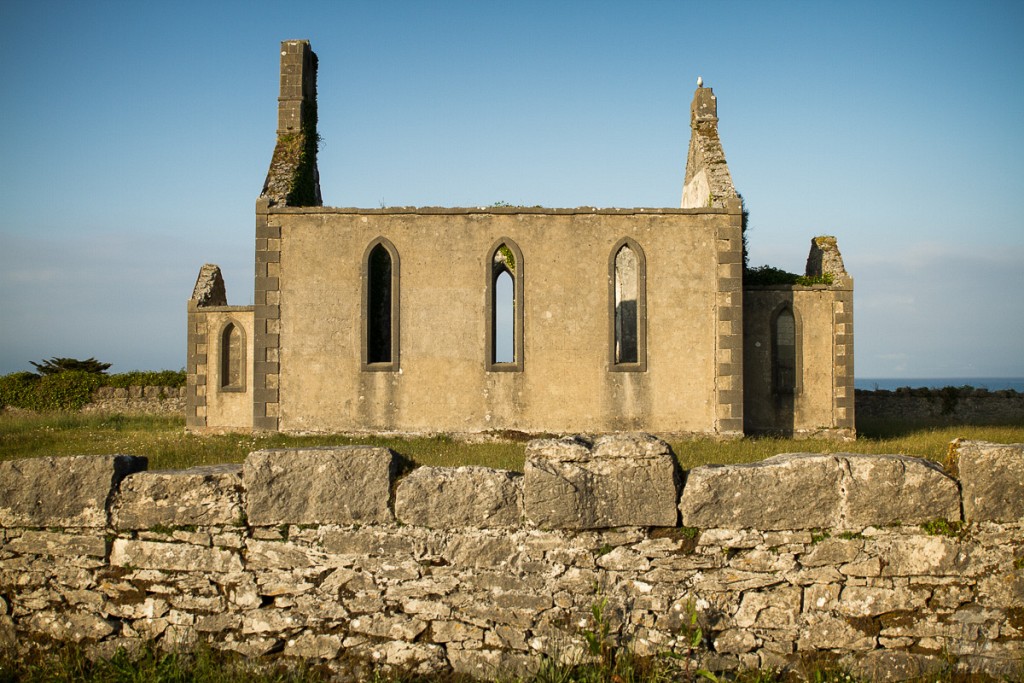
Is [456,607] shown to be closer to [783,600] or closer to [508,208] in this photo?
[783,600]

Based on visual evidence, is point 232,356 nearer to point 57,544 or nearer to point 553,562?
point 57,544

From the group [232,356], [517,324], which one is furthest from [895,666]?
[232,356]

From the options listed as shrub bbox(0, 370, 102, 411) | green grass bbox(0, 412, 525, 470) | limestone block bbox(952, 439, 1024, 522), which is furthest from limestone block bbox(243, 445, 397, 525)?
shrub bbox(0, 370, 102, 411)

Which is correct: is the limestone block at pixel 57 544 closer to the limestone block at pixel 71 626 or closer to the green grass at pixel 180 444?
the limestone block at pixel 71 626

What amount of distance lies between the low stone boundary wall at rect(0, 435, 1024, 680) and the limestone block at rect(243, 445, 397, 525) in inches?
0.5

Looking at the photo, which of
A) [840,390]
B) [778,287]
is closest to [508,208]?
[778,287]

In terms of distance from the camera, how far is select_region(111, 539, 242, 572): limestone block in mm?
4953

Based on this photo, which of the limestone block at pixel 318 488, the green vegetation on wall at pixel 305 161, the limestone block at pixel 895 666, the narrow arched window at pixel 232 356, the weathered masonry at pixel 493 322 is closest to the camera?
the limestone block at pixel 895 666

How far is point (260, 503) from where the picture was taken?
4980 mm

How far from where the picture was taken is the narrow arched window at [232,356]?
18328mm

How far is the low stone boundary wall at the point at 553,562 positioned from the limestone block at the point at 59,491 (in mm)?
40

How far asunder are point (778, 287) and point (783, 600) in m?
14.1

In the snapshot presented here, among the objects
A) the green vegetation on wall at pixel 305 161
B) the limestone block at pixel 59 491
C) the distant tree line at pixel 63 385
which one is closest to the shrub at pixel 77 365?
the distant tree line at pixel 63 385

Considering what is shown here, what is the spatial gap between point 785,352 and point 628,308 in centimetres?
435
